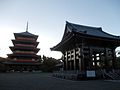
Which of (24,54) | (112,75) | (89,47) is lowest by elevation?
(112,75)

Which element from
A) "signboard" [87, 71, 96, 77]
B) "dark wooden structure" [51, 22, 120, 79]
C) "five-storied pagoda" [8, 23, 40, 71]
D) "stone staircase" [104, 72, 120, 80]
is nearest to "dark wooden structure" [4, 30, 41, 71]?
"five-storied pagoda" [8, 23, 40, 71]

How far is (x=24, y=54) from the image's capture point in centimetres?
4216

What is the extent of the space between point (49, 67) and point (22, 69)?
983 centimetres

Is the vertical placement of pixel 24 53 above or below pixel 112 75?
above

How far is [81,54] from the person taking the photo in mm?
16312

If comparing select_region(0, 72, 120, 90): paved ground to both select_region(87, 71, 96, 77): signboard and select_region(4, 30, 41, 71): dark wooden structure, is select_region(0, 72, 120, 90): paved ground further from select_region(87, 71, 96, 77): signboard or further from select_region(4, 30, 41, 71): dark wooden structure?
select_region(4, 30, 41, 71): dark wooden structure

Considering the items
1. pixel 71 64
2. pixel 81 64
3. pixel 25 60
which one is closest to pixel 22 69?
pixel 25 60

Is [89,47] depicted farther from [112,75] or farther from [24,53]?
[24,53]

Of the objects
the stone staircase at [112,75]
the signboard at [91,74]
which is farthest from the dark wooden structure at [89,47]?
the stone staircase at [112,75]

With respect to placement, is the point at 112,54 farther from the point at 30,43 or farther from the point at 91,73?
the point at 30,43

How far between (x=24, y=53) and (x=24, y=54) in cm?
53

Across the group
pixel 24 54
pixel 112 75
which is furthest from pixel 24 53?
pixel 112 75

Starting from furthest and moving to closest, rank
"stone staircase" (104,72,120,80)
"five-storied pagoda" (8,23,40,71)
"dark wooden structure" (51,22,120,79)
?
"five-storied pagoda" (8,23,40,71)
"dark wooden structure" (51,22,120,79)
"stone staircase" (104,72,120,80)

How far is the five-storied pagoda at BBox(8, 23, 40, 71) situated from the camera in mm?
40688
